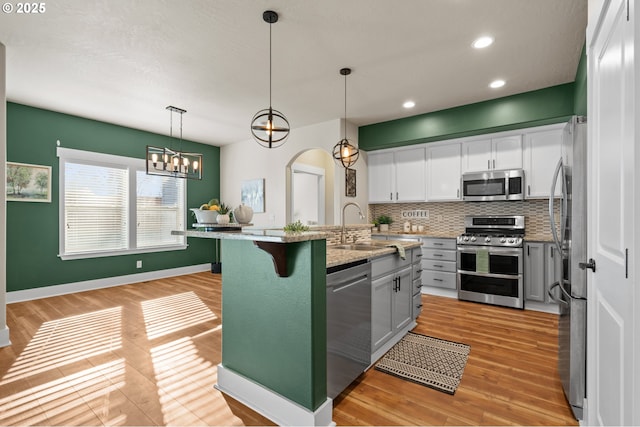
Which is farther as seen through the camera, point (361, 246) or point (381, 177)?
point (381, 177)

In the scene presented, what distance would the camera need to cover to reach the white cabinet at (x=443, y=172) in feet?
15.3

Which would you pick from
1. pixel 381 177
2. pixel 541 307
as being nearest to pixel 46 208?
pixel 381 177

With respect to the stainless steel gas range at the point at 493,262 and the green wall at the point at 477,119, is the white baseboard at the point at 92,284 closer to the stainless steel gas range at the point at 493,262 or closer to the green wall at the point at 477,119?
the green wall at the point at 477,119

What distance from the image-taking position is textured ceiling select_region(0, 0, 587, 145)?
234 centimetres

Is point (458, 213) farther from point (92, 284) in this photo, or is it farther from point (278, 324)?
point (92, 284)

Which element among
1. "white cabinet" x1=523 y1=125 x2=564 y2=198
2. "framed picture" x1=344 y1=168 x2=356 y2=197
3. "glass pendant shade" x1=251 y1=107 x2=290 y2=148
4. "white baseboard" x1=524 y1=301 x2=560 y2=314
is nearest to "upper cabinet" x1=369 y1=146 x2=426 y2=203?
"framed picture" x1=344 y1=168 x2=356 y2=197

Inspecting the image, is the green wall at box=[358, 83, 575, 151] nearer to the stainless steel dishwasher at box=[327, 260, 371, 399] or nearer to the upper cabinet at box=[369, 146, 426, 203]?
the upper cabinet at box=[369, 146, 426, 203]

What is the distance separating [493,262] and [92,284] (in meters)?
5.96

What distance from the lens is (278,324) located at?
6.01 ft

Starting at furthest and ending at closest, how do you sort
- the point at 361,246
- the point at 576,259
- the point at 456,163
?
the point at 456,163, the point at 361,246, the point at 576,259

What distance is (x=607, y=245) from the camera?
1.26m

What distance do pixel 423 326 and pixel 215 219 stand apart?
2493 millimetres

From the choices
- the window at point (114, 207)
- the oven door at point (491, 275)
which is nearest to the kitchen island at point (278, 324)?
the oven door at point (491, 275)

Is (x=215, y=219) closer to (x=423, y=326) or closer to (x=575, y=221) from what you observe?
(x=575, y=221)
